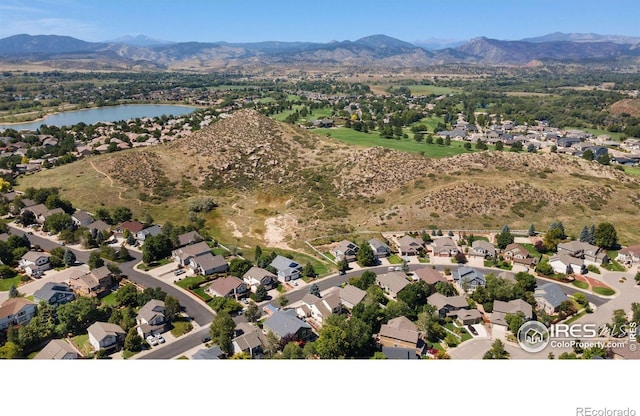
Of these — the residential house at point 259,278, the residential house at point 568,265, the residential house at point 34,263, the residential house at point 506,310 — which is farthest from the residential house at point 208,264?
the residential house at point 568,265

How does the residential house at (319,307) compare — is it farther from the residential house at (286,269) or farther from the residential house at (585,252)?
the residential house at (585,252)

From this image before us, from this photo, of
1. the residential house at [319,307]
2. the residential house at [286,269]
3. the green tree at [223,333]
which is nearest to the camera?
the green tree at [223,333]

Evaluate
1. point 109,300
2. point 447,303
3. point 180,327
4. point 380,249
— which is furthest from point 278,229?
point 447,303

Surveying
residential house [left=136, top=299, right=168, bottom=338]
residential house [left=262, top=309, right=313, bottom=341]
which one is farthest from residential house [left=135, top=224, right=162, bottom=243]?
residential house [left=262, top=309, right=313, bottom=341]

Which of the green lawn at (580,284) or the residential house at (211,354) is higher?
the residential house at (211,354)

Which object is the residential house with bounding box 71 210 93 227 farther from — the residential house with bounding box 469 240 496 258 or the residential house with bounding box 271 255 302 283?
the residential house with bounding box 469 240 496 258

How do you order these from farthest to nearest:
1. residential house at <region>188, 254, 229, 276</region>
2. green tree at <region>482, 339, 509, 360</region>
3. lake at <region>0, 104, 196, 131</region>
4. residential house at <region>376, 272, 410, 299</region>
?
1. lake at <region>0, 104, 196, 131</region>
2. residential house at <region>188, 254, 229, 276</region>
3. residential house at <region>376, 272, 410, 299</region>
4. green tree at <region>482, 339, 509, 360</region>

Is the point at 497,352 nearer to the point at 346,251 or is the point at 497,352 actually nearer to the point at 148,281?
the point at 346,251
